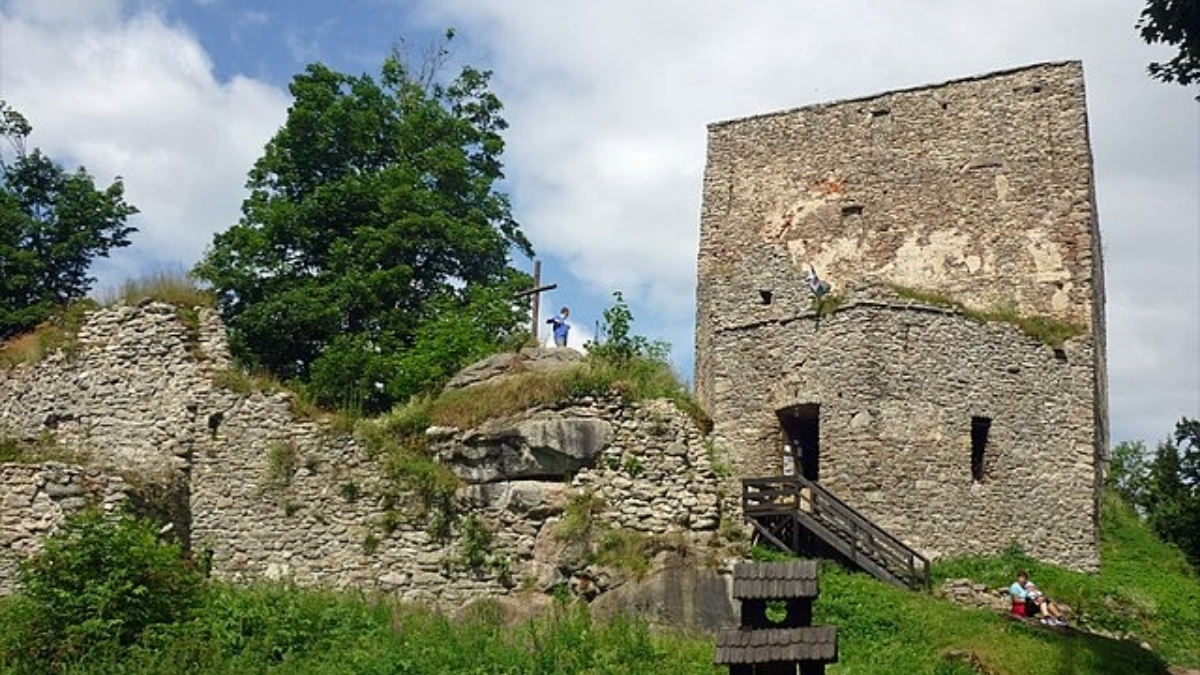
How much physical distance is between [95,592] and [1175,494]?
19.0 m

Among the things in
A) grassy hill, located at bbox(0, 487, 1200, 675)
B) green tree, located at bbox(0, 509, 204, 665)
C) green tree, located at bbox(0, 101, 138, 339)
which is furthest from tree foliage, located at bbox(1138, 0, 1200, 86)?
green tree, located at bbox(0, 101, 138, 339)

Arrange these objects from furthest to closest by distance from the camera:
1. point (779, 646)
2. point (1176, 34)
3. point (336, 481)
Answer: point (336, 481) → point (1176, 34) → point (779, 646)

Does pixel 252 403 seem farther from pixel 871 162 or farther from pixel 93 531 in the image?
pixel 871 162

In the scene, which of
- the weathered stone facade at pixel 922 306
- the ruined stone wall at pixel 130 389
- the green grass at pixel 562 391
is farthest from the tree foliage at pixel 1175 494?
the ruined stone wall at pixel 130 389

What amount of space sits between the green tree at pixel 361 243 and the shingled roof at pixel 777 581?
15042mm

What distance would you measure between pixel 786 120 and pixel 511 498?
13413 millimetres

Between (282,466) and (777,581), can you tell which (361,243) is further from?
(777,581)

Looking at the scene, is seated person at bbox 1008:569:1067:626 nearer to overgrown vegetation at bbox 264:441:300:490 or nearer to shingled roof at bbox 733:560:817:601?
overgrown vegetation at bbox 264:441:300:490

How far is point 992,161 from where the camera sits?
27.7 m

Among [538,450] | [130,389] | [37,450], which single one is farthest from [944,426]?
[37,450]

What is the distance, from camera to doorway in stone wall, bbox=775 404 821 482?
24.5 m

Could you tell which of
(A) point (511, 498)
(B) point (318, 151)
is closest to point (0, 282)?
(B) point (318, 151)

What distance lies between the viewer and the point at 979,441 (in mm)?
23781

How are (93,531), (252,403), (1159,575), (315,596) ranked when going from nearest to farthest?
(93,531) < (315,596) < (252,403) < (1159,575)
